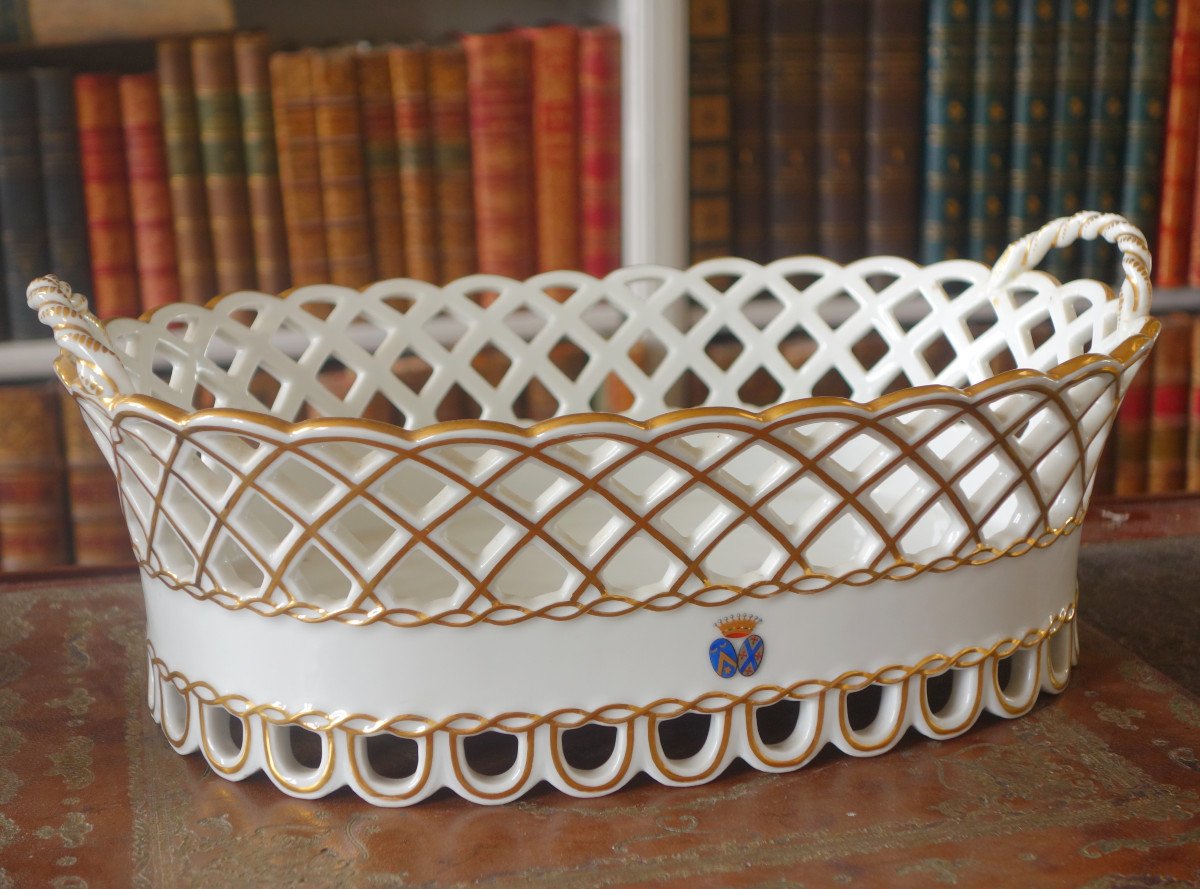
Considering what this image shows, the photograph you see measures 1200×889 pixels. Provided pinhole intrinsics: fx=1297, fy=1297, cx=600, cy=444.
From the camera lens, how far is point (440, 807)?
623mm

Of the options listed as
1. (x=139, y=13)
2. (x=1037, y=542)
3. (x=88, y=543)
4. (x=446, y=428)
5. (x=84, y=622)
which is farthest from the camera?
(x=88, y=543)

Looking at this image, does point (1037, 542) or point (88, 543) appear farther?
point (88, 543)

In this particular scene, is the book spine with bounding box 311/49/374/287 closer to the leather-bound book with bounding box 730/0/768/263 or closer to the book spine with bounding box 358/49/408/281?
the book spine with bounding box 358/49/408/281

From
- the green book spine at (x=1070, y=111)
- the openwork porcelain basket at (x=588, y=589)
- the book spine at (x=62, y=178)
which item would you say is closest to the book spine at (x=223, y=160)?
the book spine at (x=62, y=178)

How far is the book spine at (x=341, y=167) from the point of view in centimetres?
108

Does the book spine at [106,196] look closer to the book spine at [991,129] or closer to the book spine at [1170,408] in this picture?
the book spine at [991,129]

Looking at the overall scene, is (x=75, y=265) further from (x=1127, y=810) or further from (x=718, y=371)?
(x=1127, y=810)

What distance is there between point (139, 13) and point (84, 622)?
0.49 metres

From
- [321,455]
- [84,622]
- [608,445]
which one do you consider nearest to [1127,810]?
[608,445]

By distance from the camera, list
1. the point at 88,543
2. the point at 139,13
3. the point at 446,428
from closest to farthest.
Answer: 1. the point at 446,428
2. the point at 139,13
3. the point at 88,543

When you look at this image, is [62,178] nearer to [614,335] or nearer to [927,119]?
[614,335]

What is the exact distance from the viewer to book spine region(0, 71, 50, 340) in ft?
3.45

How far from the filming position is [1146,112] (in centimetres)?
120

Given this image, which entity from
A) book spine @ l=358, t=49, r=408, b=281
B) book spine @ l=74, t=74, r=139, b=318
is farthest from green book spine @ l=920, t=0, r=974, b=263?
book spine @ l=74, t=74, r=139, b=318
